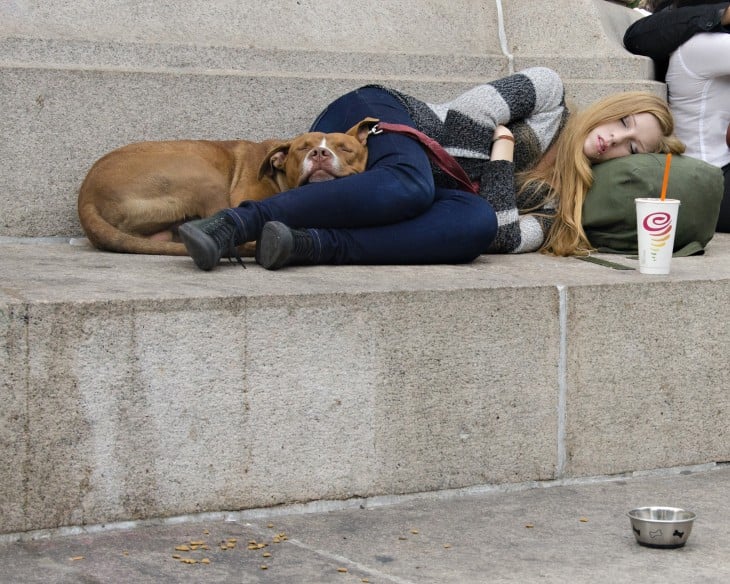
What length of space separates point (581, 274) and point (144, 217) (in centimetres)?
154

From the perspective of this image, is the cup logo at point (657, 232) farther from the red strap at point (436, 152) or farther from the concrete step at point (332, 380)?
the red strap at point (436, 152)

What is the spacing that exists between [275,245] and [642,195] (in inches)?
57.4

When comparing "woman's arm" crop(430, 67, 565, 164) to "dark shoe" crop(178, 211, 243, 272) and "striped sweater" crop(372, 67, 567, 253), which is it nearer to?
"striped sweater" crop(372, 67, 567, 253)

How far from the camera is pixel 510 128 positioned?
4359 mm

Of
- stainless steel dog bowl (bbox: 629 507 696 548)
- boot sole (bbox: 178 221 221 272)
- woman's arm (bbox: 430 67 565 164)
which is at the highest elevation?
woman's arm (bbox: 430 67 565 164)

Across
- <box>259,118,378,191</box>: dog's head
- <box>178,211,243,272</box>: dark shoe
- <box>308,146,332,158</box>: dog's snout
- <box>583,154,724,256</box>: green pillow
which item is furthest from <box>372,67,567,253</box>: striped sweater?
<box>178,211,243,272</box>: dark shoe

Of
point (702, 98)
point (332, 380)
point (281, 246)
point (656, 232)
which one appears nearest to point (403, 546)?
point (332, 380)

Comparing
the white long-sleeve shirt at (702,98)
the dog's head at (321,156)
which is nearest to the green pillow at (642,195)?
the white long-sleeve shirt at (702,98)

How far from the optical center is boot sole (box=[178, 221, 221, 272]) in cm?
331

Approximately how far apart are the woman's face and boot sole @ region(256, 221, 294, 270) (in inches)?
54.2

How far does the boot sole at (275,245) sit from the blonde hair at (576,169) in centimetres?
119

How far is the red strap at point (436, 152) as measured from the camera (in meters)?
4.00

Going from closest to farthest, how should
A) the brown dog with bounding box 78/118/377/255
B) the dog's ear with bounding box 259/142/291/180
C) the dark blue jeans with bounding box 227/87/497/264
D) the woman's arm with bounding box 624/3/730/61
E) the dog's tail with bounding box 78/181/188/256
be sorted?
1. the dark blue jeans with bounding box 227/87/497/264
2. the dog's tail with bounding box 78/181/188/256
3. the brown dog with bounding box 78/118/377/255
4. the dog's ear with bounding box 259/142/291/180
5. the woman's arm with bounding box 624/3/730/61

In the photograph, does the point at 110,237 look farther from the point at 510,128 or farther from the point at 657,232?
the point at 657,232
